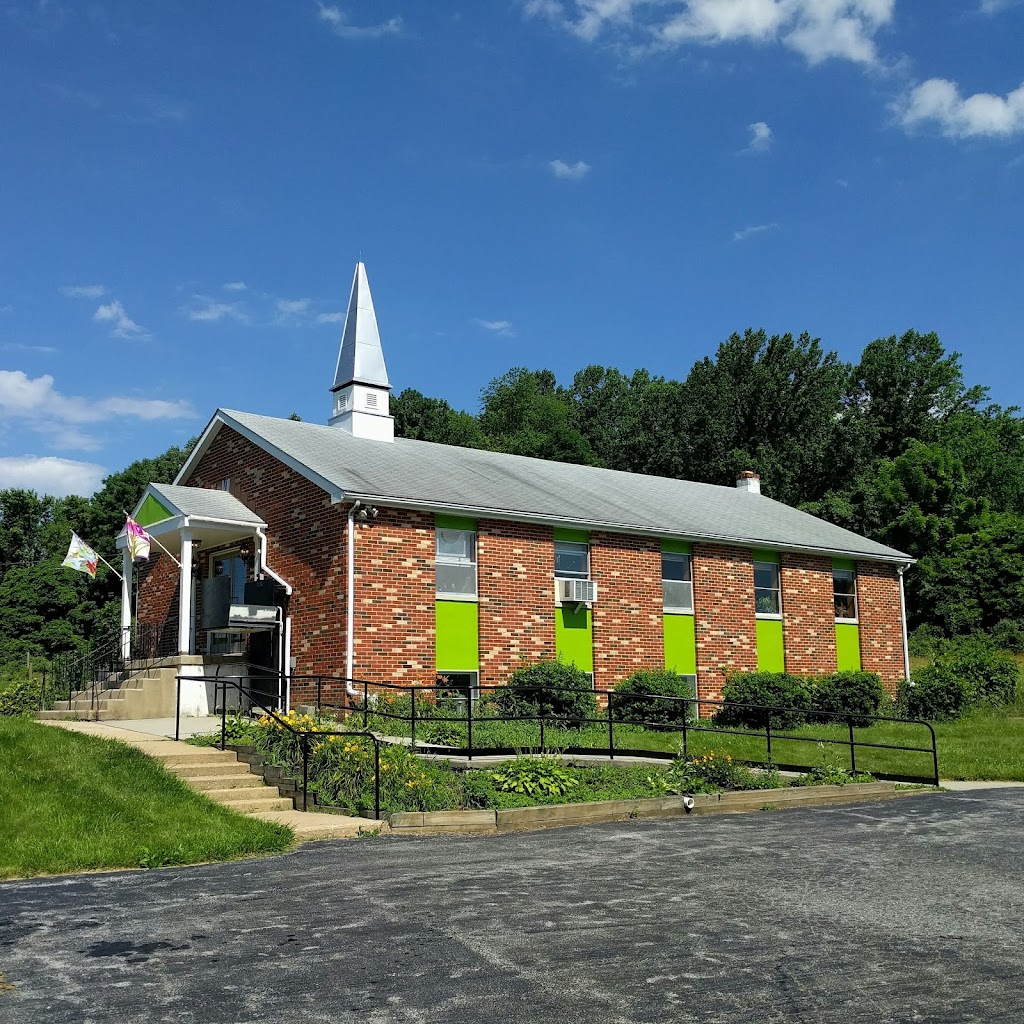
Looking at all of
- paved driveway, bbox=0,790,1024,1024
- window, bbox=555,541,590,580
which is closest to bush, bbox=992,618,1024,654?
window, bbox=555,541,590,580

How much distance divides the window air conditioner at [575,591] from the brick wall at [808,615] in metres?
7.00

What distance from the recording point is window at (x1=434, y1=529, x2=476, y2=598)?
21.8 metres

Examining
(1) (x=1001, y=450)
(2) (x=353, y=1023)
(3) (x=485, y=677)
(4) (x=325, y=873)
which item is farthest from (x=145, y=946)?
(1) (x=1001, y=450)

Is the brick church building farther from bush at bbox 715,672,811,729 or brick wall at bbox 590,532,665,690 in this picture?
bush at bbox 715,672,811,729

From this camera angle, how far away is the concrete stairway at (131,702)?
66.4ft

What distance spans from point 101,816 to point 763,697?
16059 millimetres

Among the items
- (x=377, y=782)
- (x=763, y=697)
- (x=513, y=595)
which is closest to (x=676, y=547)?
(x=763, y=697)

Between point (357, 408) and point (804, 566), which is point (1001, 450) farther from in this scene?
point (357, 408)

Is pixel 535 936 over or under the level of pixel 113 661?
under

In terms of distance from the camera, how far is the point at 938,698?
26.6m

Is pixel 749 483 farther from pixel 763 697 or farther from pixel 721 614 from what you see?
pixel 763 697

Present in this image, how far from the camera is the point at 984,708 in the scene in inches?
1073

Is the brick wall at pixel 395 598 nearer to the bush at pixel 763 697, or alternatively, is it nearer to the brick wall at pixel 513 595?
the brick wall at pixel 513 595

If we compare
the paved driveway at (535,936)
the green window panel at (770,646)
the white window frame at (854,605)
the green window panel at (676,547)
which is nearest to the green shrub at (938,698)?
the green window panel at (770,646)
